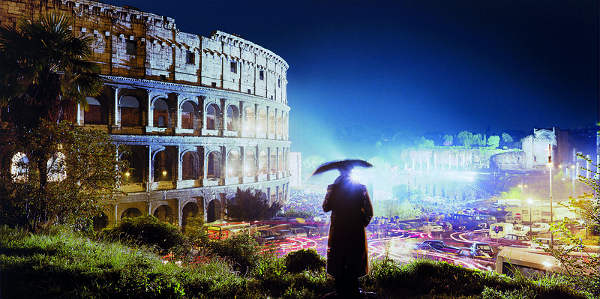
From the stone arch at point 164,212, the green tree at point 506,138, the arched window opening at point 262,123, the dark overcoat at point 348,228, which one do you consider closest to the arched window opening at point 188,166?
the stone arch at point 164,212

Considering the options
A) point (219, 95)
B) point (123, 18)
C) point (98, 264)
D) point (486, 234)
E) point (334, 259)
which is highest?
point (123, 18)

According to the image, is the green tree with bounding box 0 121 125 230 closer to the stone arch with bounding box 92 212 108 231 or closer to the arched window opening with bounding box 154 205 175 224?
the stone arch with bounding box 92 212 108 231

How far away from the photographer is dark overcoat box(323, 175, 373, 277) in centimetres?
577

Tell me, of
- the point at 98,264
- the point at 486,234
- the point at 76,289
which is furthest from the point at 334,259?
the point at 486,234

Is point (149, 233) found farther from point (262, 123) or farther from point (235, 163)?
point (262, 123)

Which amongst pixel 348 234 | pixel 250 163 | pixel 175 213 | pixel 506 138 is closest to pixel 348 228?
pixel 348 234

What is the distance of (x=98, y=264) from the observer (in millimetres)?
7465

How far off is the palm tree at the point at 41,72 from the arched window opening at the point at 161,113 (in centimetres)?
1530

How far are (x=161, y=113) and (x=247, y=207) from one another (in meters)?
10.2

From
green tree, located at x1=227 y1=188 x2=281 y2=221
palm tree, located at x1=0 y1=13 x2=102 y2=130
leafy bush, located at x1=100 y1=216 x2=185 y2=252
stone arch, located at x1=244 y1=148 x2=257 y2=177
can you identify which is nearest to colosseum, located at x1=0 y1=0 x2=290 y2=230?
stone arch, located at x1=244 y1=148 x2=257 y2=177

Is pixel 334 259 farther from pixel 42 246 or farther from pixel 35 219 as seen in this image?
pixel 35 219

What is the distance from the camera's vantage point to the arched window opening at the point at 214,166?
90.6 ft

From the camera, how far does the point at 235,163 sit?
103ft

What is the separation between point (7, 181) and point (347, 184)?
1026cm
